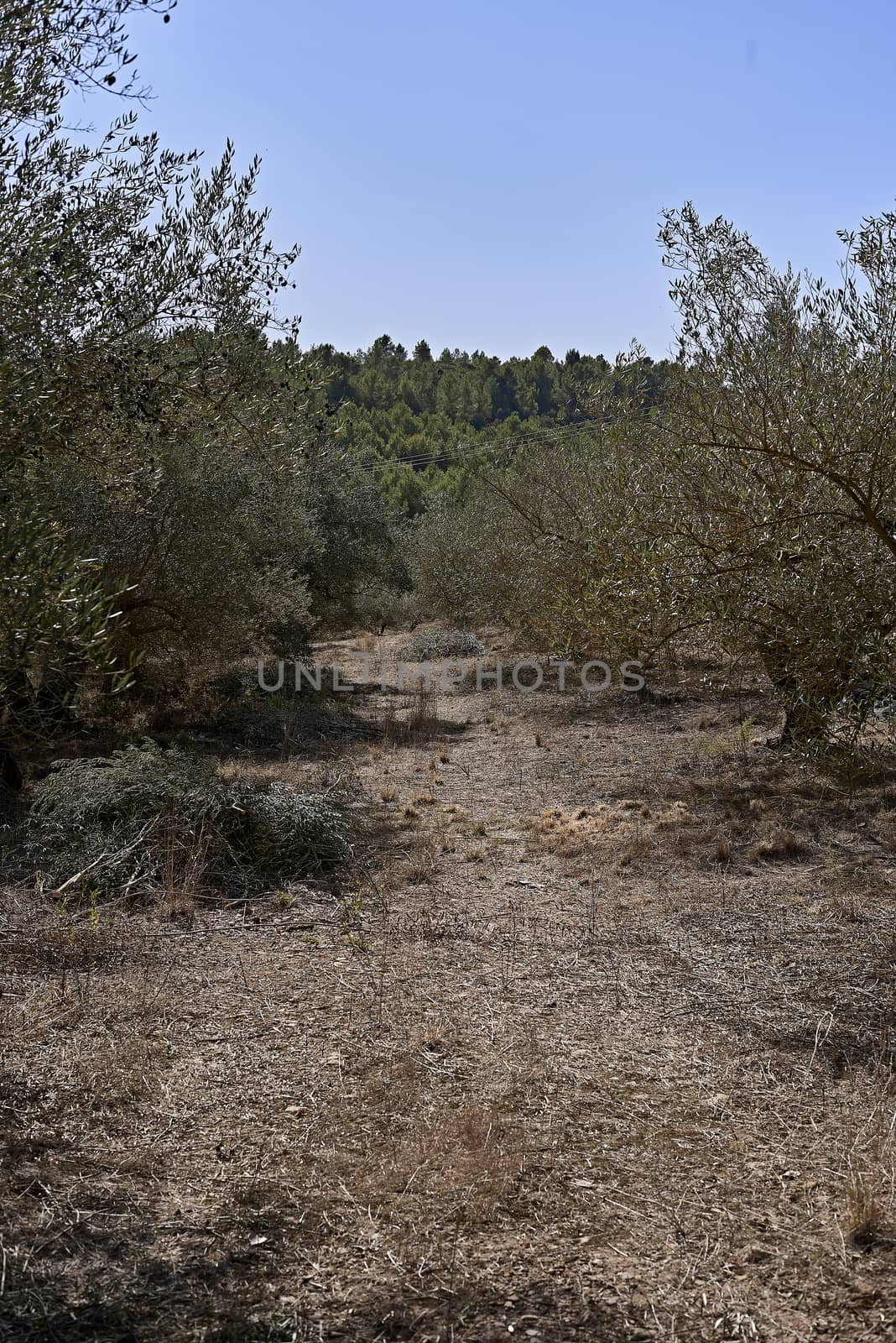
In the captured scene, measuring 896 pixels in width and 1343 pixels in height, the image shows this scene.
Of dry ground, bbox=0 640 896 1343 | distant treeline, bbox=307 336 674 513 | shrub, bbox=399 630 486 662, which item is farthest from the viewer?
distant treeline, bbox=307 336 674 513

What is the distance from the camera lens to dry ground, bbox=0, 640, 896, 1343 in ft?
11.0

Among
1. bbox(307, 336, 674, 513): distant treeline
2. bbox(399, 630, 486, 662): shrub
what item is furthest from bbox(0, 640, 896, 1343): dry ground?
bbox(307, 336, 674, 513): distant treeline

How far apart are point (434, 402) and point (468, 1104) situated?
3277 inches

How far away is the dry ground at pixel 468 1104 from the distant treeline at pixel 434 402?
4483 centimetres

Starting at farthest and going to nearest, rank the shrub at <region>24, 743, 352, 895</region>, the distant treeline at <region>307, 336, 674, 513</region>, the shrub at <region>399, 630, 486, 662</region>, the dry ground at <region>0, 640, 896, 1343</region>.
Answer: the distant treeline at <region>307, 336, 674, 513</region> < the shrub at <region>399, 630, 486, 662</region> < the shrub at <region>24, 743, 352, 895</region> < the dry ground at <region>0, 640, 896, 1343</region>

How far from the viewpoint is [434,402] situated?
276ft

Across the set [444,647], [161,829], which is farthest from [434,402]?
[161,829]

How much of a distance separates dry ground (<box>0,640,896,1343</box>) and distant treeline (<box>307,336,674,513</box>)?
4483cm

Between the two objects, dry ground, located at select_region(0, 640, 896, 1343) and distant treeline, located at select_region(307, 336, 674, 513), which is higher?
distant treeline, located at select_region(307, 336, 674, 513)

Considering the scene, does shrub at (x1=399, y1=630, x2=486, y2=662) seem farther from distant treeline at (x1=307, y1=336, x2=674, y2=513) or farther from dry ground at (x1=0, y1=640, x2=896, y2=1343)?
distant treeline at (x1=307, y1=336, x2=674, y2=513)

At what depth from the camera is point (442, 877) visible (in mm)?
8742

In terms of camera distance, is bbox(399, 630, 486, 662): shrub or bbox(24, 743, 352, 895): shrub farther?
bbox(399, 630, 486, 662): shrub

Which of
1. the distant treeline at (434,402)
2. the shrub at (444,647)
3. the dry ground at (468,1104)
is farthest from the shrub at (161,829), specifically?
the distant treeline at (434,402)

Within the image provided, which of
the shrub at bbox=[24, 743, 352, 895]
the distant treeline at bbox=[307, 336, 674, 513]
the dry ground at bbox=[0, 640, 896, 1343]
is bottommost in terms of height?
the dry ground at bbox=[0, 640, 896, 1343]
